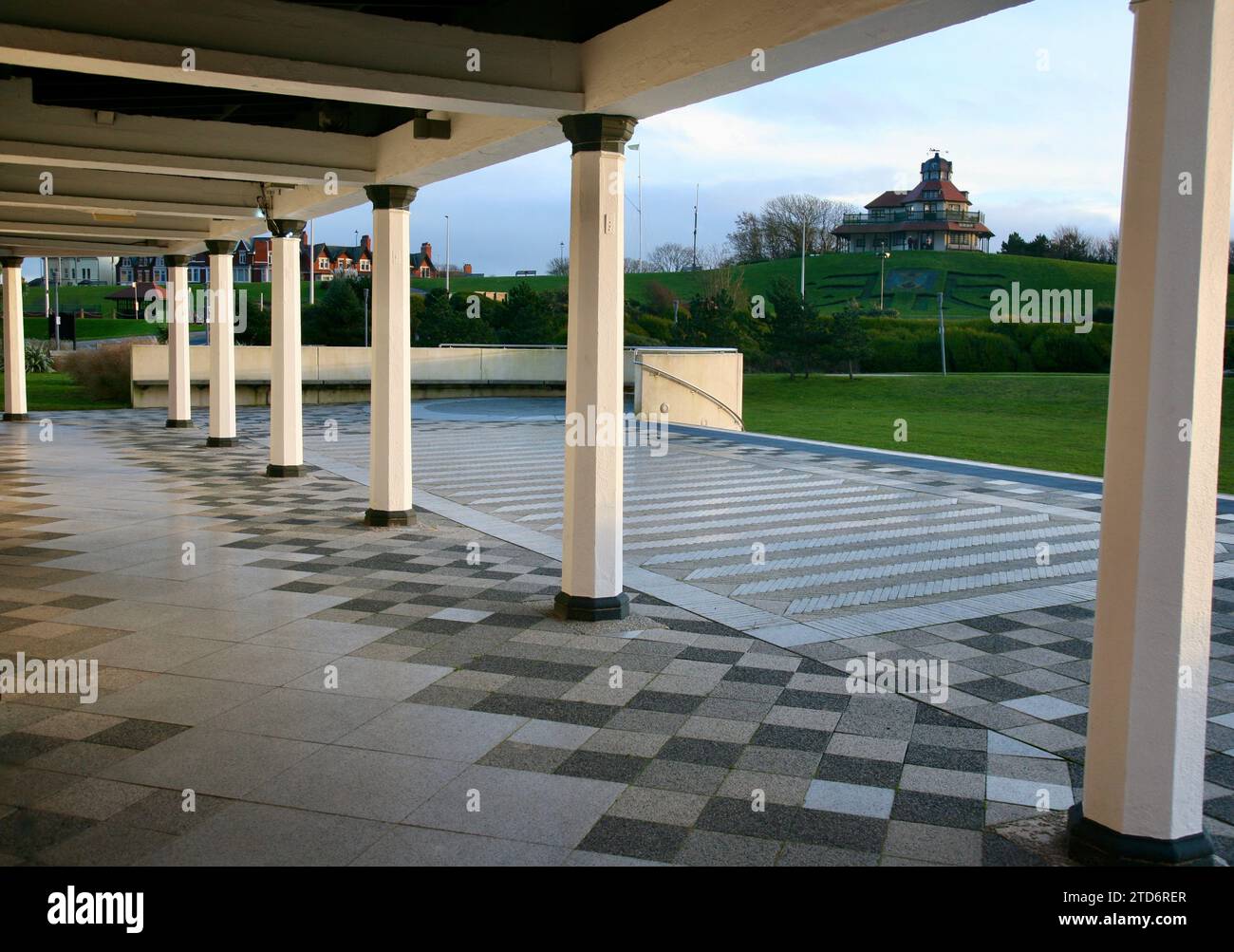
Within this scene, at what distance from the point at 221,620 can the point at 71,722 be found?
2.07 metres

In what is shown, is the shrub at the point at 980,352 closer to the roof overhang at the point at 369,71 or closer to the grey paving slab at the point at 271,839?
the roof overhang at the point at 369,71

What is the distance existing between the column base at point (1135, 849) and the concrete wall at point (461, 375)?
66.7ft

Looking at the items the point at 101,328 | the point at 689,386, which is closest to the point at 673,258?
the point at 101,328

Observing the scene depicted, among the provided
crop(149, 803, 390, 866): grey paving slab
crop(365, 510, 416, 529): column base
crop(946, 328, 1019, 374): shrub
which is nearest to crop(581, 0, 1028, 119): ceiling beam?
crop(149, 803, 390, 866): grey paving slab

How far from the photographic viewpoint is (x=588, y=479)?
7.89 metres

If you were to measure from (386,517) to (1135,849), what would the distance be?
8.78 meters

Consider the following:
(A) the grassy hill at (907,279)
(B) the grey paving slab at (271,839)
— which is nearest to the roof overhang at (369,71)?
(B) the grey paving slab at (271,839)

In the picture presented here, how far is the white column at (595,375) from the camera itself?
24.8 feet

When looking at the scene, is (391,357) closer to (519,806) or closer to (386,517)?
(386,517)

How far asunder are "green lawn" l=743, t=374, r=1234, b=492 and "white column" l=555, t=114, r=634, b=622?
11.9m

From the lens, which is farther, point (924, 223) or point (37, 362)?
point (924, 223)

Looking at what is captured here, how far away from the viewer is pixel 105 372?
3086cm
